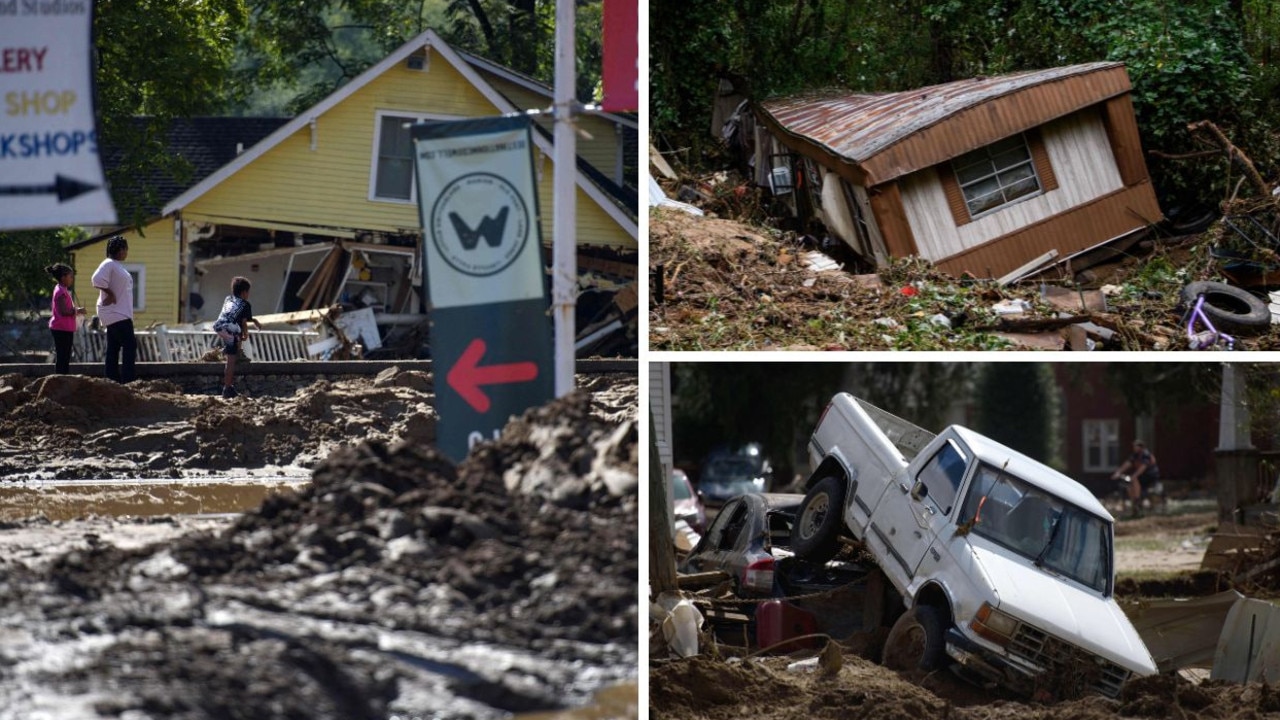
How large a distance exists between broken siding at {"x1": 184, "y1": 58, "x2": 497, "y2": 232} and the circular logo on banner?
19.2 metres

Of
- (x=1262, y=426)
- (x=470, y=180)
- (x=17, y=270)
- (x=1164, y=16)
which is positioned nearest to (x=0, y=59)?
(x=470, y=180)

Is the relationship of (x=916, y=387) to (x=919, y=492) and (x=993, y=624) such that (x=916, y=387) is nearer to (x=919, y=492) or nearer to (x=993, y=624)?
(x=919, y=492)

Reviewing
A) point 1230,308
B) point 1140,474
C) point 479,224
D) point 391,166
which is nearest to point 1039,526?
point 479,224

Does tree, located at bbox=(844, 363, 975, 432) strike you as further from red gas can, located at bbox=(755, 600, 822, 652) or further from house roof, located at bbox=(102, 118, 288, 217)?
house roof, located at bbox=(102, 118, 288, 217)

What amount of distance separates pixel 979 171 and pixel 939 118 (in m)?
1.10

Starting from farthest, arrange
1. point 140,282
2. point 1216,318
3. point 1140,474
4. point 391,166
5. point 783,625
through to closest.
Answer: point 140,282, point 391,166, point 1140,474, point 1216,318, point 783,625

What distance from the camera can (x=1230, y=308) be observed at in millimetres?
14695

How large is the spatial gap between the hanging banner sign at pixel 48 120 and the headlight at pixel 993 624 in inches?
260

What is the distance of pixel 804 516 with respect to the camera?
10.6 meters

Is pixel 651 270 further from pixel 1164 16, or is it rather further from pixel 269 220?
pixel 269 220

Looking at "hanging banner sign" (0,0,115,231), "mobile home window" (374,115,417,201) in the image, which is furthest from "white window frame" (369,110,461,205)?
"hanging banner sign" (0,0,115,231)

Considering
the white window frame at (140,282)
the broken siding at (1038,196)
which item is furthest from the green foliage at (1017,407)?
the white window frame at (140,282)

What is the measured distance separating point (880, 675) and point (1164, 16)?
1383 centimetres

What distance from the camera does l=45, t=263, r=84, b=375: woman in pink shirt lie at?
683 inches
